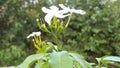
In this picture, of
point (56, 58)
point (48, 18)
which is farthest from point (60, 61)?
point (48, 18)

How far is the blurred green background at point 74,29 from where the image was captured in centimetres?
535

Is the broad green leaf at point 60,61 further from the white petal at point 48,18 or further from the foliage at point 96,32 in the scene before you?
the foliage at point 96,32

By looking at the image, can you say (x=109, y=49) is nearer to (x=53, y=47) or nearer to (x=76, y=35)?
(x=76, y=35)

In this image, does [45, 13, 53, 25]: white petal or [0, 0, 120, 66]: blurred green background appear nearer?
[45, 13, 53, 25]: white petal

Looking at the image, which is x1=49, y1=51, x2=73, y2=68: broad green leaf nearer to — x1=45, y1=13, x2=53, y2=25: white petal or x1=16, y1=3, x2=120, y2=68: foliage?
x1=16, y1=3, x2=120, y2=68: foliage

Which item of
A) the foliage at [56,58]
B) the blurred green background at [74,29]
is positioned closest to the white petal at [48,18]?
the foliage at [56,58]

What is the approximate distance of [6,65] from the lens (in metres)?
5.32

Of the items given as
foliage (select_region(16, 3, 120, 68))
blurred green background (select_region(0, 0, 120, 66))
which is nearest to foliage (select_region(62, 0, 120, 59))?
blurred green background (select_region(0, 0, 120, 66))

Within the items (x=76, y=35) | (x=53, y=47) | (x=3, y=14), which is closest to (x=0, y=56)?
(x=3, y=14)

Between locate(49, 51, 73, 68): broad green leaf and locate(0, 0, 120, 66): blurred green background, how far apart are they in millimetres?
4084

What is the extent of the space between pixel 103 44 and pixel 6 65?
145cm

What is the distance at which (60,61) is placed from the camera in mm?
1113

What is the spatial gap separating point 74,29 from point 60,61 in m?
4.45

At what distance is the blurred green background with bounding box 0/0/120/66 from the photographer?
5349mm
